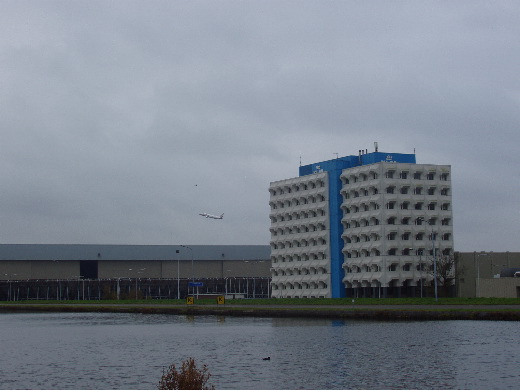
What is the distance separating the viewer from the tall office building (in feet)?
542

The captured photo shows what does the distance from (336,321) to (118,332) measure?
27080 mm

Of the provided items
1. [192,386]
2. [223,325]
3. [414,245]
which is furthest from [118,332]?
[414,245]

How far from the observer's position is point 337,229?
17675 cm

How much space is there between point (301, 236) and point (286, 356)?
406 ft

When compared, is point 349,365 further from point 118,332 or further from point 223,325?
point 223,325

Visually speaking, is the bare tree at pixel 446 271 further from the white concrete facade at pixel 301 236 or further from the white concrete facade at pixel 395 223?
the white concrete facade at pixel 301 236

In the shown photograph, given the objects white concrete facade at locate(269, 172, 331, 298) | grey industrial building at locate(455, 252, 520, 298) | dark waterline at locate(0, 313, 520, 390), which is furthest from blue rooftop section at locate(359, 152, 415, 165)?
dark waterline at locate(0, 313, 520, 390)

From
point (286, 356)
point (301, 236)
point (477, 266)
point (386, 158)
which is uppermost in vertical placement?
point (386, 158)

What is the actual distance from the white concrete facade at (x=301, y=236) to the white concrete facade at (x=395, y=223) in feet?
26.6

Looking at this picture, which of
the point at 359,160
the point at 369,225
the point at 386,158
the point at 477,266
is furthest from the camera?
the point at 359,160

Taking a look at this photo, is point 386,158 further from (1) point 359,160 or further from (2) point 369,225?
(2) point 369,225

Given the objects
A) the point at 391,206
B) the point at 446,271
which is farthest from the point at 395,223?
the point at 446,271

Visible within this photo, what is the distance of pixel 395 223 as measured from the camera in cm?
16612

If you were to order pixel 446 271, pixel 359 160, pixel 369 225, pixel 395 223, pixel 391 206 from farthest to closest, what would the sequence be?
pixel 359 160 < pixel 369 225 < pixel 391 206 < pixel 395 223 < pixel 446 271
